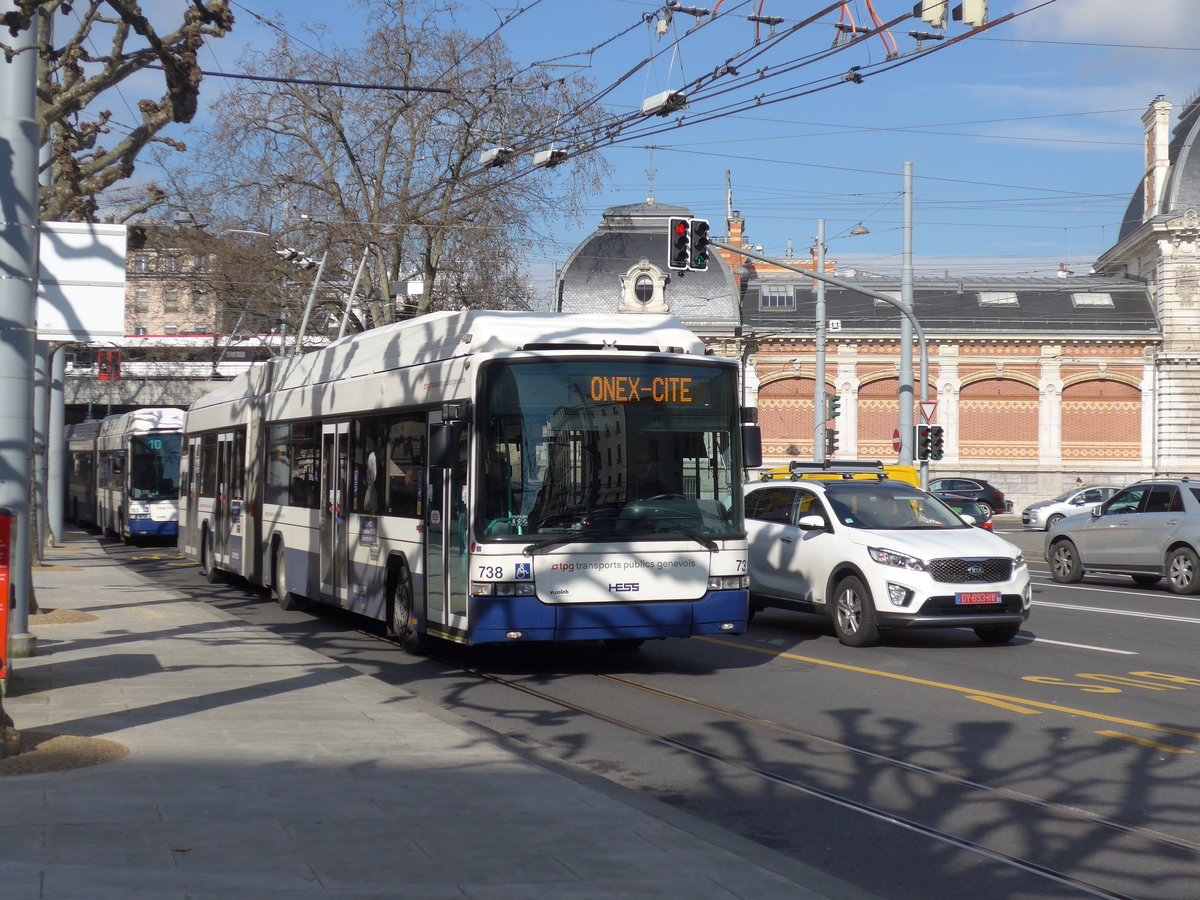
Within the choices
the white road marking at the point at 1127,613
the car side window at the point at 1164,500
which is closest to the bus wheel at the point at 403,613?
the white road marking at the point at 1127,613

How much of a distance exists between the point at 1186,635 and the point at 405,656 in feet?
28.2

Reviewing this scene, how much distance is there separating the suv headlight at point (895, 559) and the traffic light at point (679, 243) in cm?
1017

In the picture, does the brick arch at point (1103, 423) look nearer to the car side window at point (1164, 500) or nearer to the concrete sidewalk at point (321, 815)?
the car side window at point (1164, 500)

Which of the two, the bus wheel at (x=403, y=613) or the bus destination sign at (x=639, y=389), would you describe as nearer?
the bus destination sign at (x=639, y=389)

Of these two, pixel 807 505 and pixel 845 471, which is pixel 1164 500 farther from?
pixel 807 505

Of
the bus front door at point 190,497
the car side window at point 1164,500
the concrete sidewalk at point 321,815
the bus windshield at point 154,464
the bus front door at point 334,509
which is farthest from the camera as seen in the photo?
the bus windshield at point 154,464

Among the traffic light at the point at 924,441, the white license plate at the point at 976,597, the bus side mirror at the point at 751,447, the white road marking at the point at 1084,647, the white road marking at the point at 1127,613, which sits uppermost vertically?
the traffic light at the point at 924,441

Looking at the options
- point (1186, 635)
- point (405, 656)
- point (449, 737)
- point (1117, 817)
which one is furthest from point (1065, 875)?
point (1186, 635)

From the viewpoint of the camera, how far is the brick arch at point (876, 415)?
201ft

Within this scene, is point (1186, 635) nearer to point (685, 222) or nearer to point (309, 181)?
point (685, 222)

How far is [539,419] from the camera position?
11.6 m

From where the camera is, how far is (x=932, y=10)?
13719 millimetres

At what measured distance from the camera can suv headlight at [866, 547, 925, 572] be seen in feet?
45.0

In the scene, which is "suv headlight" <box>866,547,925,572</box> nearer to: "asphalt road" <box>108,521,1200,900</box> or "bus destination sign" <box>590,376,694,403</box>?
"asphalt road" <box>108,521,1200,900</box>
